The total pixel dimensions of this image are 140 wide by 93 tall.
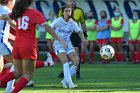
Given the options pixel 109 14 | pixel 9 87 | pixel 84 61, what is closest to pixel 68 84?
pixel 9 87

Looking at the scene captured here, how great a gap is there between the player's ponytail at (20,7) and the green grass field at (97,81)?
3018 millimetres

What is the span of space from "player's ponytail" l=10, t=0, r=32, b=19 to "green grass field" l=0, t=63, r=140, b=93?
9.90 feet

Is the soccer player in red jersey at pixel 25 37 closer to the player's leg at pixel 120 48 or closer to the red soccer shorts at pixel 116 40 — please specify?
the player's leg at pixel 120 48

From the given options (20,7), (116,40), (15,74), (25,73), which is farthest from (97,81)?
(116,40)

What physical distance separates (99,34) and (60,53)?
11809mm

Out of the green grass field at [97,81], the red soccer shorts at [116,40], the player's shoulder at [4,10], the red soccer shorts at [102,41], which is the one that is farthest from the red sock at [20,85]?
the red soccer shorts at [116,40]

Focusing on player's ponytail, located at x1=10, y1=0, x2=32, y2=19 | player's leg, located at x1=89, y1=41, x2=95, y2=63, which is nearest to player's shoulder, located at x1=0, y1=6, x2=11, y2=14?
player's ponytail, located at x1=10, y1=0, x2=32, y2=19

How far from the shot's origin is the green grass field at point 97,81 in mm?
14719

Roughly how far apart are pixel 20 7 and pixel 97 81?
20.3ft

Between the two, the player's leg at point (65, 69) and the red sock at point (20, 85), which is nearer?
the red sock at point (20, 85)

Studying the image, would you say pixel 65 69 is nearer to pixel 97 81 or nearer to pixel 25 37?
pixel 97 81

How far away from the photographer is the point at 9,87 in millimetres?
13352

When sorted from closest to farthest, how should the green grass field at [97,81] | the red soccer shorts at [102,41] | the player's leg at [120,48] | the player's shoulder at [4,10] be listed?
the player's shoulder at [4,10], the green grass field at [97,81], the player's leg at [120,48], the red soccer shorts at [102,41]

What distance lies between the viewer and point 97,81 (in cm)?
1752
